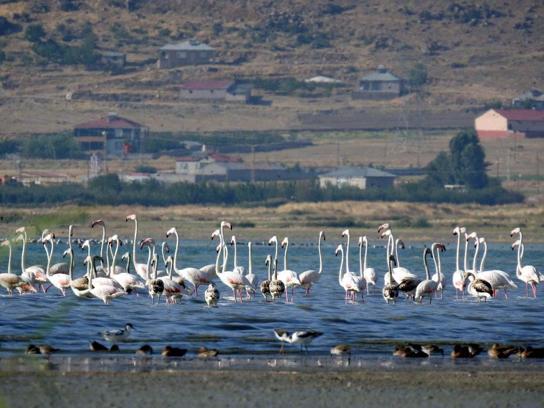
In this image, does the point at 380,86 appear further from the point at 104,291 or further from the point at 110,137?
the point at 104,291

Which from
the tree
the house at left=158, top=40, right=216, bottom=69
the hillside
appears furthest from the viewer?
the house at left=158, top=40, right=216, bottom=69

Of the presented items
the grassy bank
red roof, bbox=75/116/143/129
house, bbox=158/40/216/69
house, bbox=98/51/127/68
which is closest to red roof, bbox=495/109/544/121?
red roof, bbox=75/116/143/129

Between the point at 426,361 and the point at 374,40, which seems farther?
the point at 374,40

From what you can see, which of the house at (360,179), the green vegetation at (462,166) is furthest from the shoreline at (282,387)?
Answer: the green vegetation at (462,166)

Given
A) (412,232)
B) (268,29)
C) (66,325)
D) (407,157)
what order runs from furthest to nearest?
(268,29), (407,157), (412,232), (66,325)

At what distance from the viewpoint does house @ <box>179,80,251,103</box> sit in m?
151

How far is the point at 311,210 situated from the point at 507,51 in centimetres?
10989

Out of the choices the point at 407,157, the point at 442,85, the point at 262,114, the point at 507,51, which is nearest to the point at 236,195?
the point at 407,157

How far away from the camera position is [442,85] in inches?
6467

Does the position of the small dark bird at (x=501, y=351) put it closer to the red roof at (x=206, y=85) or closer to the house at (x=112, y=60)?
the red roof at (x=206, y=85)

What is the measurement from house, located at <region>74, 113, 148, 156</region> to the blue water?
86.5 m

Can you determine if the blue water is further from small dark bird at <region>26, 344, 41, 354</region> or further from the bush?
the bush

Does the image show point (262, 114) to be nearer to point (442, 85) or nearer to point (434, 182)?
point (442, 85)

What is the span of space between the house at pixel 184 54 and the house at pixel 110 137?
4949 centimetres
